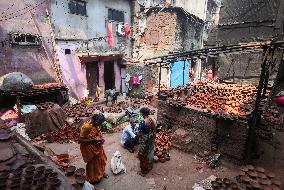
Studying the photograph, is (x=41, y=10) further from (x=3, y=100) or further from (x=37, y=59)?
(x=3, y=100)

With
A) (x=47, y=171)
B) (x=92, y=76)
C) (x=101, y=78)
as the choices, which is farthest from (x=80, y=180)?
(x=101, y=78)

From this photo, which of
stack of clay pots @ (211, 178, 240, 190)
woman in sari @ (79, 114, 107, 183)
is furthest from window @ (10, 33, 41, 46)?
stack of clay pots @ (211, 178, 240, 190)

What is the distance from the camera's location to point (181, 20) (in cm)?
2248

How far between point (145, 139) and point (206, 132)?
103 inches

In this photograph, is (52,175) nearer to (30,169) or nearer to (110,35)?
(30,169)

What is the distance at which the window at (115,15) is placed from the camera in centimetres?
1775

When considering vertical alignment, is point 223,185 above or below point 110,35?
below

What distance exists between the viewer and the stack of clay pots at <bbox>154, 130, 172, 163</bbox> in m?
8.02

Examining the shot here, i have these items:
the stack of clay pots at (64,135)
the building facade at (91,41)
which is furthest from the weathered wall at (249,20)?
the stack of clay pots at (64,135)

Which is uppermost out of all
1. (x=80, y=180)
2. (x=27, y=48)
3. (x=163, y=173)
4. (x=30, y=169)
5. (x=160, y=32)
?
(x=160, y=32)

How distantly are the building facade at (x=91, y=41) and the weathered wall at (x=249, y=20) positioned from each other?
25.3 feet

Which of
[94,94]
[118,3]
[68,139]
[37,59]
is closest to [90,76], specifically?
[94,94]

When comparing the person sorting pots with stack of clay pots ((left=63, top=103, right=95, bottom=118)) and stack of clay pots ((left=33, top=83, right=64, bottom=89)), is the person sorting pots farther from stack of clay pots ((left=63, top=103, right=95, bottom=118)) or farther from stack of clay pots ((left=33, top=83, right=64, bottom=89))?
stack of clay pots ((left=33, top=83, right=64, bottom=89))

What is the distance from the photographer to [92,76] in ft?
56.5
